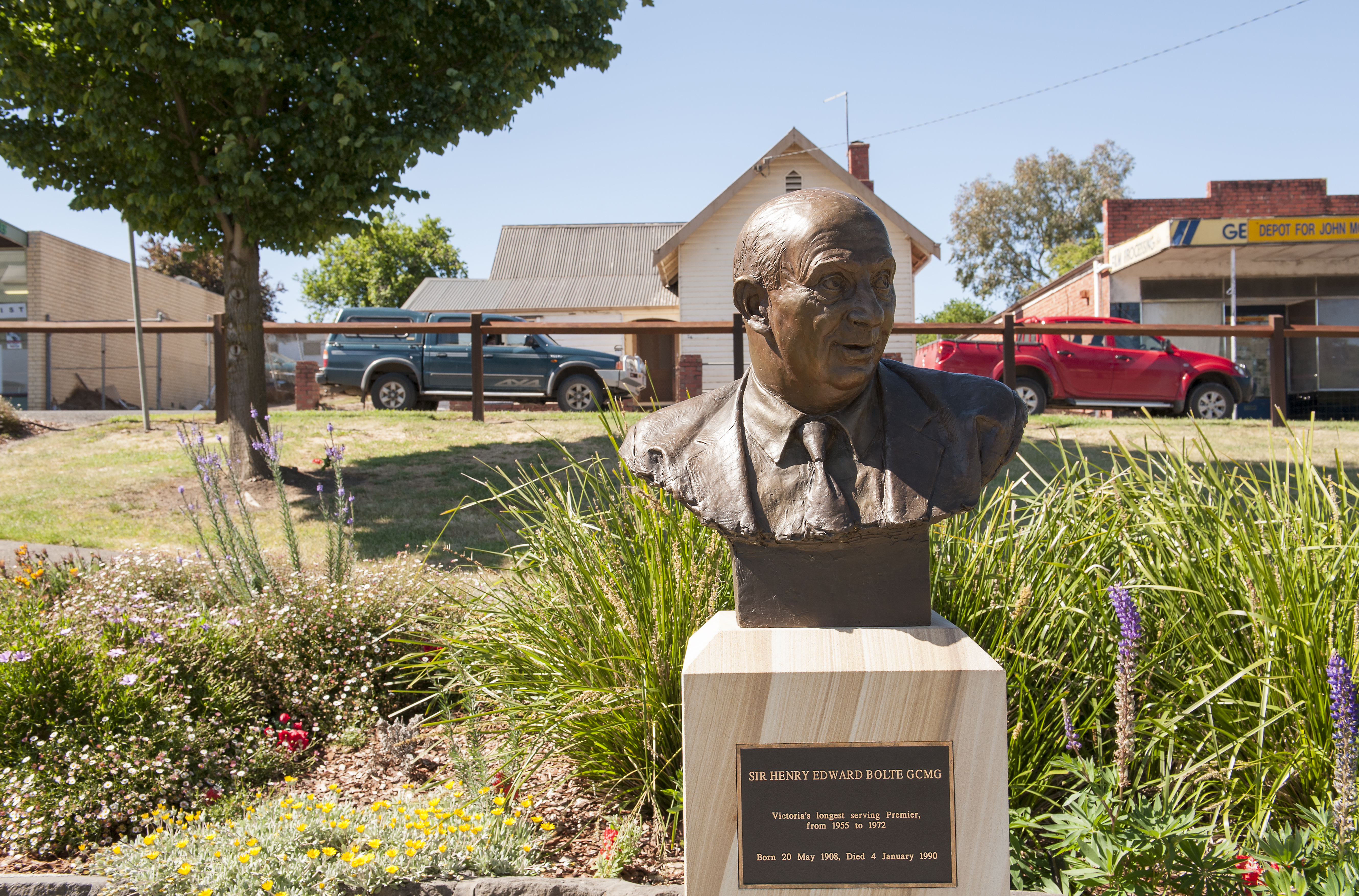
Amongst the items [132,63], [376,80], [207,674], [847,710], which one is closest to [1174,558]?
[847,710]

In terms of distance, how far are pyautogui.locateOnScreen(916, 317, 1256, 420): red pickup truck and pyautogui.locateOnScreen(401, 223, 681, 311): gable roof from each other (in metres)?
14.6

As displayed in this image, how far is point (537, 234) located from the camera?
112ft

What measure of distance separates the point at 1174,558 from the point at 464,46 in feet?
24.5

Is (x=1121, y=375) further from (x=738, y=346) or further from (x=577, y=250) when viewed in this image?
(x=577, y=250)

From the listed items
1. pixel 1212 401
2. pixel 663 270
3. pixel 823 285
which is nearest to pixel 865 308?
pixel 823 285

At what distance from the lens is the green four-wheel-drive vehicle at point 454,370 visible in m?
14.4

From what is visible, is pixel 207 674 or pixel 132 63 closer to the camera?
pixel 207 674

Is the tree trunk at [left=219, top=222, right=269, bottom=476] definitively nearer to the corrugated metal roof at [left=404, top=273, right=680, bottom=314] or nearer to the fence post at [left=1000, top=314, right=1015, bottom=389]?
the fence post at [left=1000, top=314, right=1015, bottom=389]

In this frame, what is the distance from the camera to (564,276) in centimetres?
3130

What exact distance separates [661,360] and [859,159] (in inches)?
311

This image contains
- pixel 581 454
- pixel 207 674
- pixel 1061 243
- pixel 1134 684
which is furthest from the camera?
pixel 1061 243

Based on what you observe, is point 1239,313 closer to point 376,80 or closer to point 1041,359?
point 1041,359

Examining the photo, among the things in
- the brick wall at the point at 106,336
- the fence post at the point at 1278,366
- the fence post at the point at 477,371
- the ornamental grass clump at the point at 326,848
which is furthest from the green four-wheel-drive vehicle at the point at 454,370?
the ornamental grass clump at the point at 326,848

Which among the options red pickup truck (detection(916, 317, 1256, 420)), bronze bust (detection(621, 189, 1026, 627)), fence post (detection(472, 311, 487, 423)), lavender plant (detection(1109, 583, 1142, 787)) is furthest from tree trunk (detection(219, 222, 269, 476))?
red pickup truck (detection(916, 317, 1256, 420))
